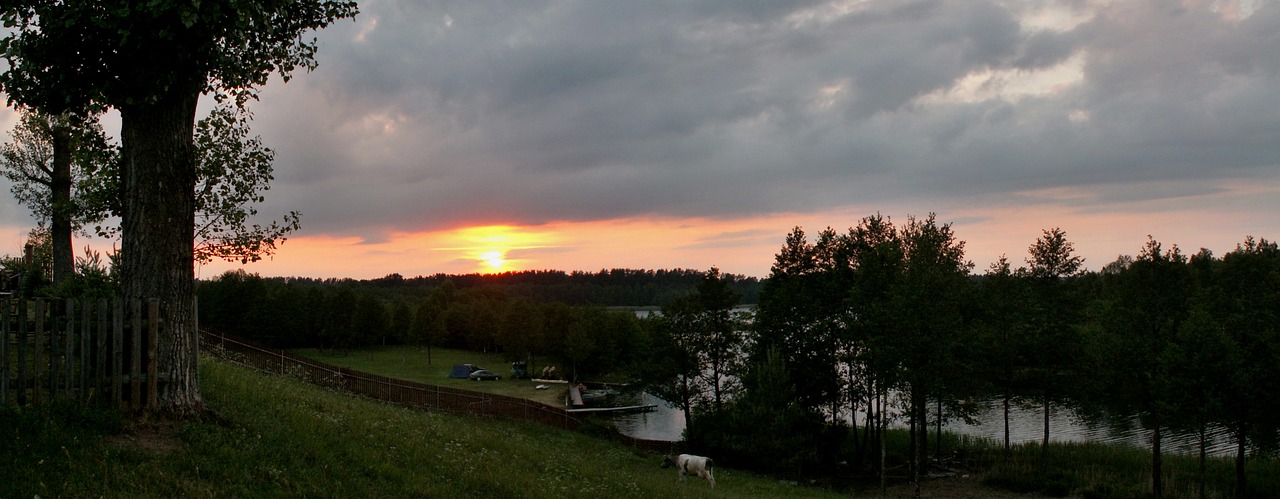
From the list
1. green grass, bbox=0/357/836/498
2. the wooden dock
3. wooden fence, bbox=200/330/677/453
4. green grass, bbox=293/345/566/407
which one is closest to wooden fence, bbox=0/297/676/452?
green grass, bbox=0/357/836/498

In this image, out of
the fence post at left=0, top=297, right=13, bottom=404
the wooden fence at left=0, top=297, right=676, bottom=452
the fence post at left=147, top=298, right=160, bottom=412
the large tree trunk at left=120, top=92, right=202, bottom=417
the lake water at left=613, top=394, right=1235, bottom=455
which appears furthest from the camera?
the lake water at left=613, top=394, right=1235, bottom=455

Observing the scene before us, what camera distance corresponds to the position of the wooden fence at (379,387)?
27.7 meters

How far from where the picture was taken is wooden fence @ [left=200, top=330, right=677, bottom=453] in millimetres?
27734

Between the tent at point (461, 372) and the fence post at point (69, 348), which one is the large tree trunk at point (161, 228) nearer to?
the fence post at point (69, 348)

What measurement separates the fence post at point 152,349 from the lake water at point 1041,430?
39532 mm

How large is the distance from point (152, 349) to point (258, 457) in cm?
236

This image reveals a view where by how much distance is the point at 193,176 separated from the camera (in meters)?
11.3

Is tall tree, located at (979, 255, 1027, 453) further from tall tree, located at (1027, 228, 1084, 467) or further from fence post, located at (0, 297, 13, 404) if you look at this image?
fence post, located at (0, 297, 13, 404)

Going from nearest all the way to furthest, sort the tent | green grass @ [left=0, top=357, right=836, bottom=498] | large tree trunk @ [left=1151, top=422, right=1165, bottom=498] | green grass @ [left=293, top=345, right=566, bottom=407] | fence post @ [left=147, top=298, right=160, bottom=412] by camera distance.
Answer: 1. green grass @ [left=0, top=357, right=836, bottom=498]
2. fence post @ [left=147, top=298, right=160, bottom=412]
3. large tree trunk @ [left=1151, top=422, right=1165, bottom=498]
4. green grass @ [left=293, top=345, right=566, bottom=407]
5. the tent

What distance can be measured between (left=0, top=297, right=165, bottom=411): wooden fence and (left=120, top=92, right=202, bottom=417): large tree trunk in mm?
228

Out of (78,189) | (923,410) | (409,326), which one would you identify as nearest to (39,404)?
(78,189)

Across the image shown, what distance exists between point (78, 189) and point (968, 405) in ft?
115

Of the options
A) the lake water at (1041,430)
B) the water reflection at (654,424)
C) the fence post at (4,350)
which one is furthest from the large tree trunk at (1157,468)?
the fence post at (4,350)

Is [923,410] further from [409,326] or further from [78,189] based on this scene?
[409,326]
